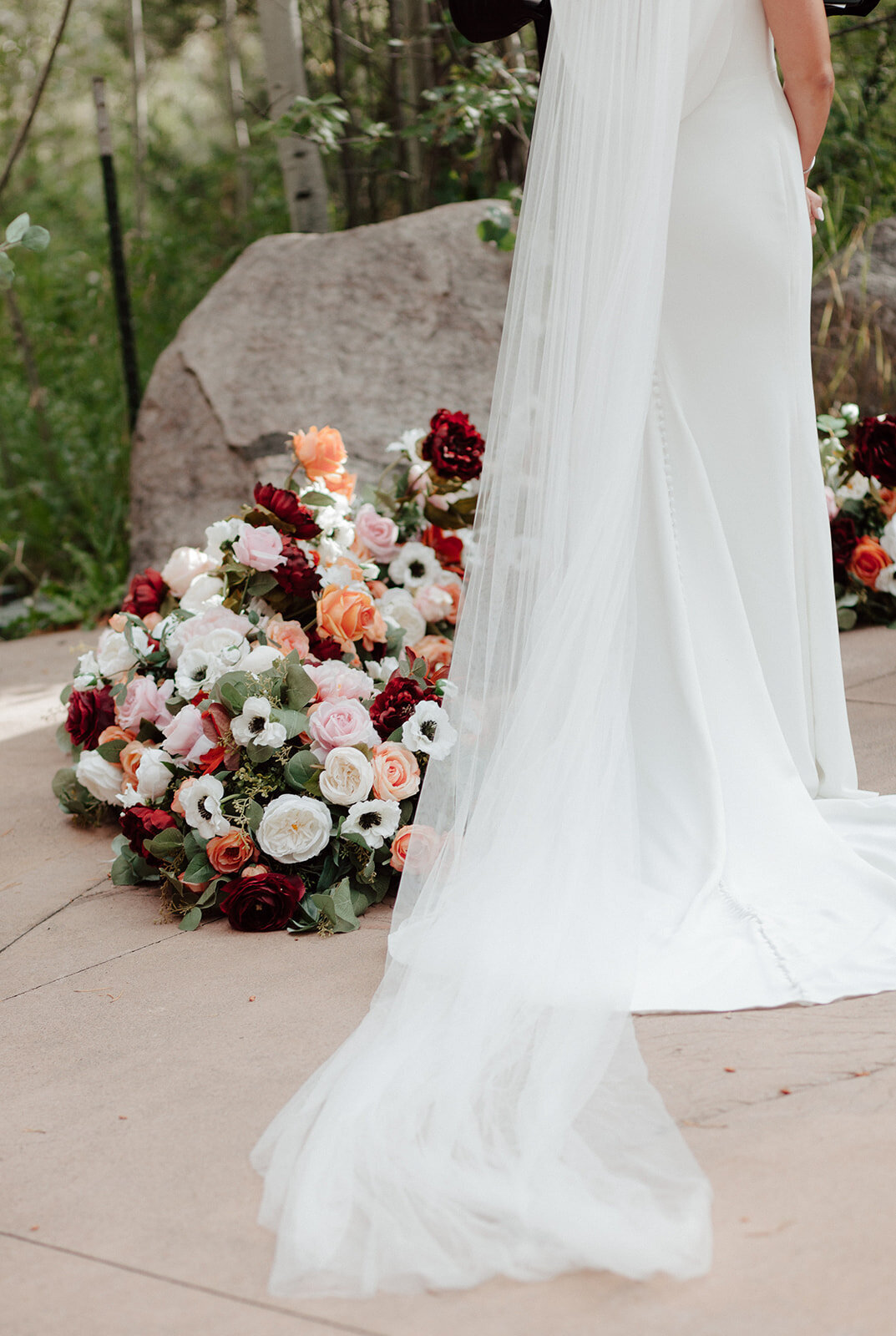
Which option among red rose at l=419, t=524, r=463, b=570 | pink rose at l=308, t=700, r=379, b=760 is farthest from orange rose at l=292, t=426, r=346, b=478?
pink rose at l=308, t=700, r=379, b=760

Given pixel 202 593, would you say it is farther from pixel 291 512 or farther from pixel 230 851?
pixel 230 851

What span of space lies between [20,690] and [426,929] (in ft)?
9.54

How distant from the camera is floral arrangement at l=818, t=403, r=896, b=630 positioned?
3.99 meters

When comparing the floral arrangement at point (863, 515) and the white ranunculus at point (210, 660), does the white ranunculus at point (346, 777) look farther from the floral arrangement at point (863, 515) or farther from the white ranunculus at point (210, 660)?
the floral arrangement at point (863, 515)

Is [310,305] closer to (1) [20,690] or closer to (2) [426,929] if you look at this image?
(1) [20,690]

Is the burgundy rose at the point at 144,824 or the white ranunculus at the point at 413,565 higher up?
the white ranunculus at the point at 413,565

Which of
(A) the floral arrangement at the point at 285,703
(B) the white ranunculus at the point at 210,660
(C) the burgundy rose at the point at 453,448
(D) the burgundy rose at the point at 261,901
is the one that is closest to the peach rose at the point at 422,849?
(A) the floral arrangement at the point at 285,703

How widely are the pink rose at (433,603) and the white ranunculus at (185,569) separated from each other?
0.53 metres

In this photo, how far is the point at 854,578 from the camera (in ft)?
13.6

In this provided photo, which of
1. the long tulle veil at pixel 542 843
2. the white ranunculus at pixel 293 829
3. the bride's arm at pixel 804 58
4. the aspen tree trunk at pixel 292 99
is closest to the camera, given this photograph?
the long tulle veil at pixel 542 843

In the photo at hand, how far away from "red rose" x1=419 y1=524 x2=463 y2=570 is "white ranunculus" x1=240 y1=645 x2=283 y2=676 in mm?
853

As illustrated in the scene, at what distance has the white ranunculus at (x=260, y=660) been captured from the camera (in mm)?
2604

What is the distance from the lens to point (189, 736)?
2533 millimetres

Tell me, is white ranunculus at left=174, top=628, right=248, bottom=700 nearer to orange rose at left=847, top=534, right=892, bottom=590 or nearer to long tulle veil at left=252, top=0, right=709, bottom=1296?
long tulle veil at left=252, top=0, right=709, bottom=1296
